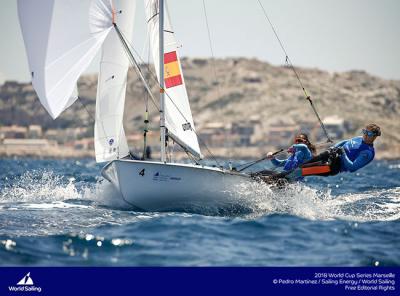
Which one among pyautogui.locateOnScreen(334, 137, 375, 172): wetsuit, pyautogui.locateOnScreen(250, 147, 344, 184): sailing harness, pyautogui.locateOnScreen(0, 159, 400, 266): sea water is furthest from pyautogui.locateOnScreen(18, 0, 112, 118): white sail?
pyautogui.locateOnScreen(334, 137, 375, 172): wetsuit

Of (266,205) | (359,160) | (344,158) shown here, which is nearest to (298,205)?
(266,205)

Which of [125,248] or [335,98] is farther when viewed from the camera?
[335,98]

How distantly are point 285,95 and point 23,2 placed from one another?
548ft

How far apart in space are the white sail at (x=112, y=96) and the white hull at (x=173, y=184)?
54cm

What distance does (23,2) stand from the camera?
11.9 metres

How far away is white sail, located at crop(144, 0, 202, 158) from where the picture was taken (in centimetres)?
1309

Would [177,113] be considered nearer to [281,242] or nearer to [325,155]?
[325,155]

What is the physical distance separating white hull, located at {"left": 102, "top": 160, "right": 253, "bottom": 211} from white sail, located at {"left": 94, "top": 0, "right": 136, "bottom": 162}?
541mm

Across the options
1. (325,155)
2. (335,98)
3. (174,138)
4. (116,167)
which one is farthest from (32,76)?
(335,98)

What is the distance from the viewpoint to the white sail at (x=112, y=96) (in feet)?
42.0
